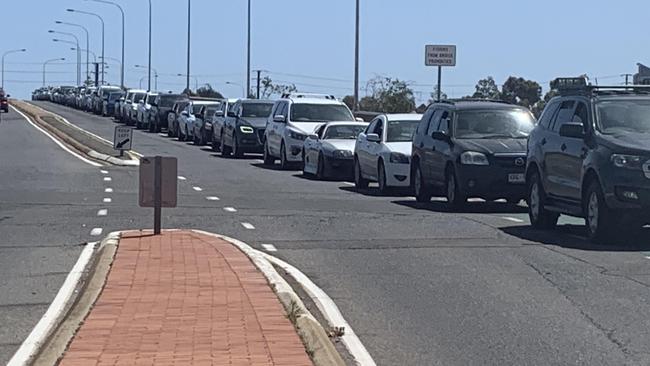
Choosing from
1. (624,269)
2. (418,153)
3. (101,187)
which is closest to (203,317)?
(624,269)

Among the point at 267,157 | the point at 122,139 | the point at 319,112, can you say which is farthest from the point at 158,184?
the point at 267,157

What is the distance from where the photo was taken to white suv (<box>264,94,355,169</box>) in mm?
32562

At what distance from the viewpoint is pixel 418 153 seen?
2256cm

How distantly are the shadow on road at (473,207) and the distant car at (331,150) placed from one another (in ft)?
19.5

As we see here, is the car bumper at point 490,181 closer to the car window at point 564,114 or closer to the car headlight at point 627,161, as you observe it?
the car window at point 564,114

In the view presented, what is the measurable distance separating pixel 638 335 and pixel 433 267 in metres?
3.95

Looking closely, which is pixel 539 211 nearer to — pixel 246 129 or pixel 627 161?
pixel 627 161

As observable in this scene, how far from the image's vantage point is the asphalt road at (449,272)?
9.46 meters

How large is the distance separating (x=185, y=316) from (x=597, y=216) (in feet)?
22.8

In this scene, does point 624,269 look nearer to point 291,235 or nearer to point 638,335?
point 638,335

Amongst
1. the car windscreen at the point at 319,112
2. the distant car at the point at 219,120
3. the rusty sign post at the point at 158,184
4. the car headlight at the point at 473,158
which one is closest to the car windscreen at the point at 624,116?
the car headlight at the point at 473,158

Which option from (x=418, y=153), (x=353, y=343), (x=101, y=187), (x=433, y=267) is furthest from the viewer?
(x=101, y=187)

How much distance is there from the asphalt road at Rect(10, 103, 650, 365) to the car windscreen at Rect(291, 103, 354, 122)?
958cm

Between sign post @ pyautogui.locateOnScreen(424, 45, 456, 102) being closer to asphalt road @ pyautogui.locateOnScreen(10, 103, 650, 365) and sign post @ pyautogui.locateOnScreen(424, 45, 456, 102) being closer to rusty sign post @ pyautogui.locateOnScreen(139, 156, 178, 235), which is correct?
asphalt road @ pyautogui.locateOnScreen(10, 103, 650, 365)
